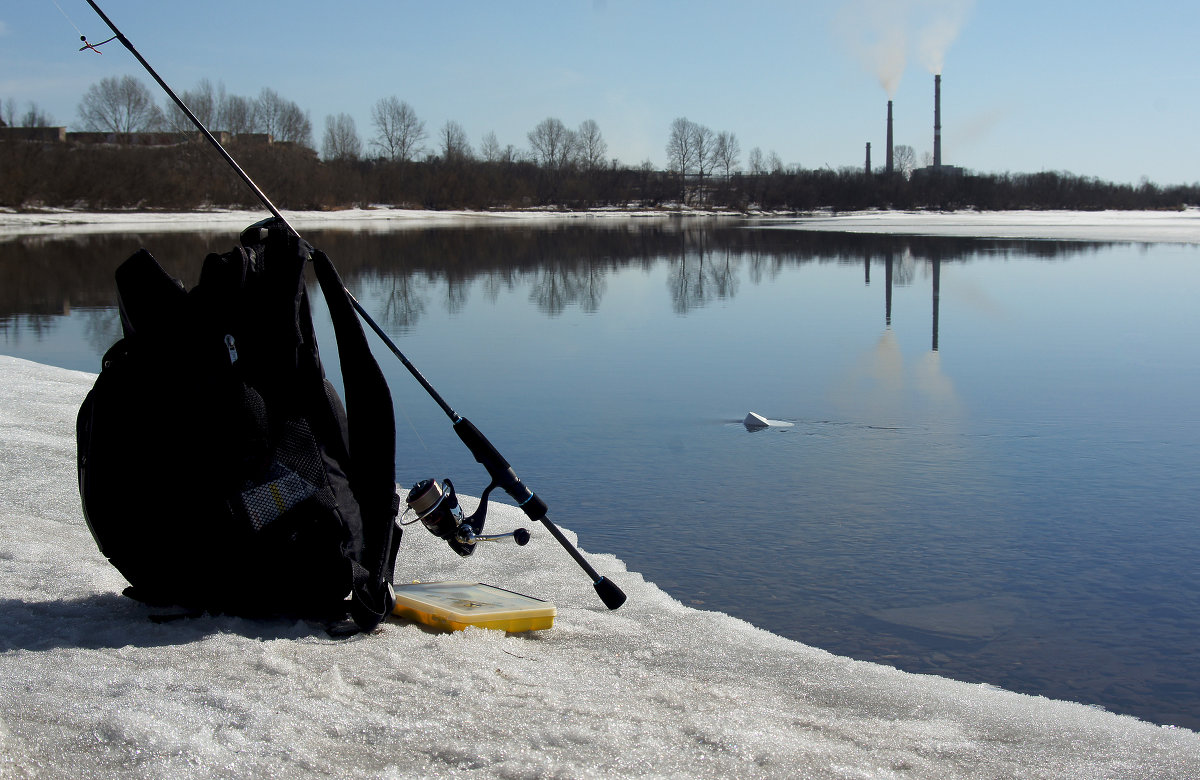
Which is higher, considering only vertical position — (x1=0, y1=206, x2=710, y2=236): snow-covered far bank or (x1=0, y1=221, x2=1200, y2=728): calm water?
(x1=0, y1=206, x2=710, y2=236): snow-covered far bank

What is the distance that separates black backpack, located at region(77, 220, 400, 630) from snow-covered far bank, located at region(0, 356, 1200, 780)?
0.27ft

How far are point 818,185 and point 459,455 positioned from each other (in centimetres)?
8038

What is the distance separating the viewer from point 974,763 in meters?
2.39

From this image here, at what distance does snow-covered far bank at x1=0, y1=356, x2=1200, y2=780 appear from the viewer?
6.84 feet

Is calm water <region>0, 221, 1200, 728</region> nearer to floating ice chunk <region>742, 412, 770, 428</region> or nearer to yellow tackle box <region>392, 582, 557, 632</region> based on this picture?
floating ice chunk <region>742, 412, 770, 428</region>

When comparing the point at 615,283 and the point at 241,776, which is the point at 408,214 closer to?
the point at 615,283

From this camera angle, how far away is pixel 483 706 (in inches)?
94.7

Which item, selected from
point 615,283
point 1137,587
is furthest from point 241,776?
point 615,283

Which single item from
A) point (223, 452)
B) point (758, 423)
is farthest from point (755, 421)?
point (223, 452)

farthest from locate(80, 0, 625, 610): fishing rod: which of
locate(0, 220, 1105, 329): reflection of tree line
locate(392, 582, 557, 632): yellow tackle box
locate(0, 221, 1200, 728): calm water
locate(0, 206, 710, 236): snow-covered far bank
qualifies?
locate(0, 206, 710, 236): snow-covered far bank

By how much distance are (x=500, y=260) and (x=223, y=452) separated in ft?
72.5

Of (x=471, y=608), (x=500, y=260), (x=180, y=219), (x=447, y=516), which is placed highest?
(x=180, y=219)

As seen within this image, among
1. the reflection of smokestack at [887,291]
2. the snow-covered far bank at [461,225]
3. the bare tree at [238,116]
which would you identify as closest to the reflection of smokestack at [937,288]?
the reflection of smokestack at [887,291]

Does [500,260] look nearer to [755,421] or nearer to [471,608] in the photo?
[755,421]
